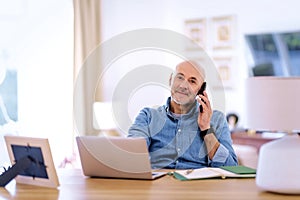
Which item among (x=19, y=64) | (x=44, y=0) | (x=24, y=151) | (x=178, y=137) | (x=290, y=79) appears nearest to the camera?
(x=290, y=79)

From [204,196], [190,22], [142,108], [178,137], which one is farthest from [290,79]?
[190,22]

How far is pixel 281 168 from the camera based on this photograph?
1703 millimetres

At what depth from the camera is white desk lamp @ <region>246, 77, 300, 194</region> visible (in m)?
1.69

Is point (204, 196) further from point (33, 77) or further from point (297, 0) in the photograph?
point (297, 0)

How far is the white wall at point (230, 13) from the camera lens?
5047 mm

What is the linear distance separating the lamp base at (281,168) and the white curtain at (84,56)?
2829mm

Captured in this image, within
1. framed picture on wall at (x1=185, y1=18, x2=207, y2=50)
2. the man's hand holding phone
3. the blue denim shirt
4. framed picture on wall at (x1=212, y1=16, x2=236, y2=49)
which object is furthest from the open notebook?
framed picture on wall at (x1=185, y1=18, x2=207, y2=50)

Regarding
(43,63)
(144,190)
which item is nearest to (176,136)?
(144,190)

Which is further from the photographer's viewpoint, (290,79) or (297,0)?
(297,0)

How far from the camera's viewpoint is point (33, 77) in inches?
156

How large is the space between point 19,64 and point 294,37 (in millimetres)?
2805

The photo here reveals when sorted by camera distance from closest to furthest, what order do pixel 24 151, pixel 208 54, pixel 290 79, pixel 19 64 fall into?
pixel 290 79, pixel 24 151, pixel 19 64, pixel 208 54

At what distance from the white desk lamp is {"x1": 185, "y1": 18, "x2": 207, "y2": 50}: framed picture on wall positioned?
3775mm

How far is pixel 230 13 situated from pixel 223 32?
21 centimetres
